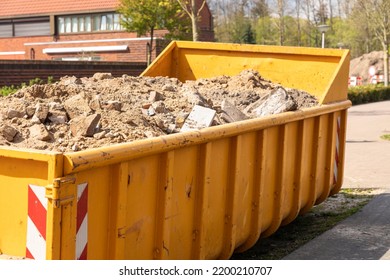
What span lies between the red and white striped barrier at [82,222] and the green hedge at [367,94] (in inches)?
1123

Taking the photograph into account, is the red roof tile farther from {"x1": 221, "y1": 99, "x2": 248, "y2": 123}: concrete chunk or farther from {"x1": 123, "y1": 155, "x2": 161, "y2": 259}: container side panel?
{"x1": 123, "y1": 155, "x2": 161, "y2": 259}: container side panel

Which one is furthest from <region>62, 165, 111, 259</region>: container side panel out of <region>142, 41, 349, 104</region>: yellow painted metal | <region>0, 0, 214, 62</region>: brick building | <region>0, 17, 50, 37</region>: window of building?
<region>0, 17, 50, 37</region>: window of building

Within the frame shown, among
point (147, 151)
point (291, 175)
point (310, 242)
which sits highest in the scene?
point (147, 151)

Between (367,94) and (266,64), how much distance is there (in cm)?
2623

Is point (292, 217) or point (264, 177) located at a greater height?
Answer: point (264, 177)

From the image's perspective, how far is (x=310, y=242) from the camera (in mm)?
7391

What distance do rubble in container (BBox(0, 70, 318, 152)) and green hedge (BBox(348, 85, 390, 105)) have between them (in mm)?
24970

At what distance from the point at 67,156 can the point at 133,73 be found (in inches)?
983

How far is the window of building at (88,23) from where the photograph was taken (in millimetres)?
40219

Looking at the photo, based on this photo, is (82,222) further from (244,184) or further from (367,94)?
(367,94)

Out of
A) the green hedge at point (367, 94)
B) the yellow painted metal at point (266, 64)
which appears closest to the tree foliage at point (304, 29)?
the green hedge at point (367, 94)

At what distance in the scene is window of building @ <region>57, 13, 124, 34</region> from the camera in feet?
132
